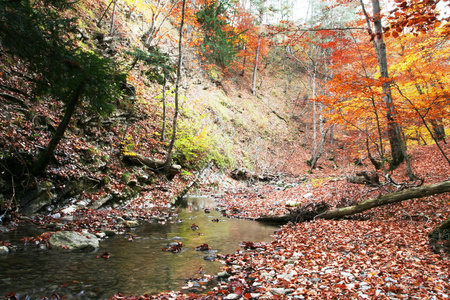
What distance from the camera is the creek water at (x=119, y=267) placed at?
→ 363 cm

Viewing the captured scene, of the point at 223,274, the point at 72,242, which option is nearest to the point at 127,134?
the point at 72,242

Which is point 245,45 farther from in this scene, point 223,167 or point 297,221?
point 297,221

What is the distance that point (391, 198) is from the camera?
6352 mm

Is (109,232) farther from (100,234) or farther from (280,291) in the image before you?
(280,291)

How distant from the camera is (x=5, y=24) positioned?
473 cm

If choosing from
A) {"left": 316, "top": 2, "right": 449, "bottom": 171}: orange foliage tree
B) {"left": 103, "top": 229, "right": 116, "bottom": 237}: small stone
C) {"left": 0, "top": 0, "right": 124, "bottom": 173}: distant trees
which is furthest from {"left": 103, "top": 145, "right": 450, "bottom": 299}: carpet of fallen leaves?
{"left": 0, "top": 0, "right": 124, "bottom": 173}: distant trees

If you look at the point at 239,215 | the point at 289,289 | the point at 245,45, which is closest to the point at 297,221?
the point at 239,215

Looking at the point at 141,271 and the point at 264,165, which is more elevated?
the point at 264,165

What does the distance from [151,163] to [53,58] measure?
6.48 metres

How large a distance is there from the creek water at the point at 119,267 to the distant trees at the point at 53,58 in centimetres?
335

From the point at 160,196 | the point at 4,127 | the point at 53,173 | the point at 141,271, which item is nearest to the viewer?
the point at 141,271

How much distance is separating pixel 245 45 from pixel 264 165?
1630 centimetres

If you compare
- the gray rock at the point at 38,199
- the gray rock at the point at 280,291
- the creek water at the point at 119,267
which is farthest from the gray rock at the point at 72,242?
the gray rock at the point at 280,291

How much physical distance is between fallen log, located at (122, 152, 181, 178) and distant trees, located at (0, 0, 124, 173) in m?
3.82
